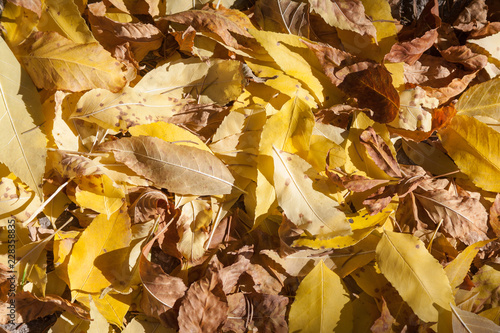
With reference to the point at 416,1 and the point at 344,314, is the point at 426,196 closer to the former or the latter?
the point at 344,314

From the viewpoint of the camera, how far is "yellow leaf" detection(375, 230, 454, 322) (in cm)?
82

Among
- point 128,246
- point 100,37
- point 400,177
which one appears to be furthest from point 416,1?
point 128,246

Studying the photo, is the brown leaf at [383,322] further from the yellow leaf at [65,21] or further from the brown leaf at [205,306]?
the yellow leaf at [65,21]

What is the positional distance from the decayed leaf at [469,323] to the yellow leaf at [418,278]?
0.10ft

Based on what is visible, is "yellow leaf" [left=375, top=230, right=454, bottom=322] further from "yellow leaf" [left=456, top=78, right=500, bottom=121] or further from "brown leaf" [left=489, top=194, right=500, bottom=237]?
"yellow leaf" [left=456, top=78, right=500, bottom=121]

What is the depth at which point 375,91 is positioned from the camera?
864 millimetres

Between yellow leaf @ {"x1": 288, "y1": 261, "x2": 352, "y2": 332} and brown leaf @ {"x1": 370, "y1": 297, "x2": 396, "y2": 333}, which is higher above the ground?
yellow leaf @ {"x1": 288, "y1": 261, "x2": 352, "y2": 332}

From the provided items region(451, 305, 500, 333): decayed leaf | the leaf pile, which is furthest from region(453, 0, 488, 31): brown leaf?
region(451, 305, 500, 333): decayed leaf

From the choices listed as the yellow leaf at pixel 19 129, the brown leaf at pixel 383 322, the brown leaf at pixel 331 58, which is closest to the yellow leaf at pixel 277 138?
the brown leaf at pixel 331 58

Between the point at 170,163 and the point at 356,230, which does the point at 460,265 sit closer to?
the point at 356,230

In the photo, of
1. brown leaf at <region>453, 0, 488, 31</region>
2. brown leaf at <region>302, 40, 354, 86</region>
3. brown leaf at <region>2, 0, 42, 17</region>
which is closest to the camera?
brown leaf at <region>2, 0, 42, 17</region>

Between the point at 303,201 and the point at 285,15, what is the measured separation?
1.39 feet

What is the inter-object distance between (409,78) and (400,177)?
255mm

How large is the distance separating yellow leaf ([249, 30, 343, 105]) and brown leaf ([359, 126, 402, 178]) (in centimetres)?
11
